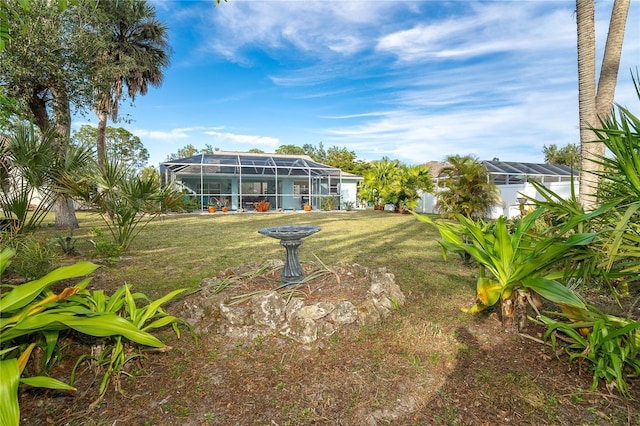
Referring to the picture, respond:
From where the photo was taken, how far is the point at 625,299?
4.20 meters

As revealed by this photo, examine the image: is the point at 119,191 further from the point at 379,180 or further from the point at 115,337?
the point at 379,180

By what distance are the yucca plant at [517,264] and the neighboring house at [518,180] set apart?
12.1 metres

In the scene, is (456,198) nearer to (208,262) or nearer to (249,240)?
(249,240)

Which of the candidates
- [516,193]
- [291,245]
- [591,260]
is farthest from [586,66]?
[516,193]

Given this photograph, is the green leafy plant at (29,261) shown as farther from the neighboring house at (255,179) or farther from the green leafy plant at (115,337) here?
the neighboring house at (255,179)

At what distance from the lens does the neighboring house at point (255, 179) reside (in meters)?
19.6

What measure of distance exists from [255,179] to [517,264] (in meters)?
21.2

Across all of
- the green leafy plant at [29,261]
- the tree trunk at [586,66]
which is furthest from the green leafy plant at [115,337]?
the tree trunk at [586,66]

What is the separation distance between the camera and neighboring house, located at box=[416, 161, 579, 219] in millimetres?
14406

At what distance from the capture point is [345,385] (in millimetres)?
2350

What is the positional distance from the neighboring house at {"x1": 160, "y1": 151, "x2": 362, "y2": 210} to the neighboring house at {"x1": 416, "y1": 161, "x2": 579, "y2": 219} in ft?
25.5

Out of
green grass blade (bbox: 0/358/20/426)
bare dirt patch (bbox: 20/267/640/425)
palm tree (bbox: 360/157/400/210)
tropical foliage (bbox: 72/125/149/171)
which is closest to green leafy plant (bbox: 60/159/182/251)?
bare dirt patch (bbox: 20/267/640/425)

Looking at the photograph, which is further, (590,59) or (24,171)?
(590,59)

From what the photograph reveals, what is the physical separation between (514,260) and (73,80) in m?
11.7
